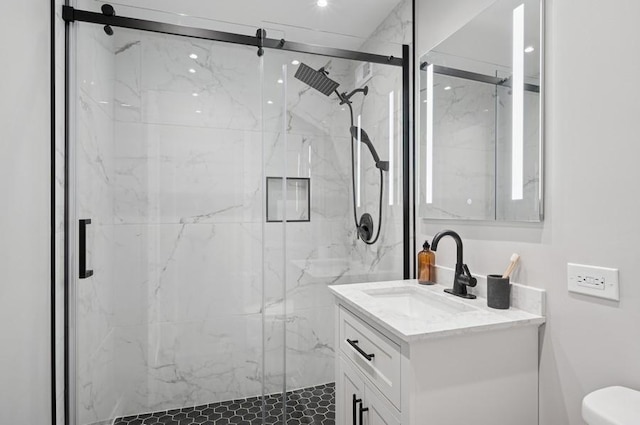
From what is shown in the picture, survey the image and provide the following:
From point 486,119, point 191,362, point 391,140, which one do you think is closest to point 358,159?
point 391,140

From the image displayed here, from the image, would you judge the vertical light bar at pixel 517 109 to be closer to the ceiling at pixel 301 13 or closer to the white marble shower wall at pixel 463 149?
the white marble shower wall at pixel 463 149

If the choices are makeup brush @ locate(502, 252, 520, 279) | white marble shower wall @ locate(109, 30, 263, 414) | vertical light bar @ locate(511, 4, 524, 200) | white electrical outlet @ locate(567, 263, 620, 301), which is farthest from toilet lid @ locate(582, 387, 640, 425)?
white marble shower wall @ locate(109, 30, 263, 414)

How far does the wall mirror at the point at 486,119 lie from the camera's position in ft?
4.30

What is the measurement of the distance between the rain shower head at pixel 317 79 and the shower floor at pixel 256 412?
1540 millimetres

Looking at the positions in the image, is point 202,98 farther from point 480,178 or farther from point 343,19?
point 480,178

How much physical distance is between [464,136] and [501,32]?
0.44 m

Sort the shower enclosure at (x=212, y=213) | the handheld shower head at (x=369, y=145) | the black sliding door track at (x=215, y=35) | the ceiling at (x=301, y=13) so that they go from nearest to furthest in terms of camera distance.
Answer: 1. the black sliding door track at (x=215, y=35)
2. the shower enclosure at (x=212, y=213)
3. the handheld shower head at (x=369, y=145)
4. the ceiling at (x=301, y=13)

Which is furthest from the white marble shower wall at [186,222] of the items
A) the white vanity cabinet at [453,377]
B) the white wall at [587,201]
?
the white wall at [587,201]

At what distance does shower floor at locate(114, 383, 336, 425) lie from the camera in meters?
1.82

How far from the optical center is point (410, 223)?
2074mm

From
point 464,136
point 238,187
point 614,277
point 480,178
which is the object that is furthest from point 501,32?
point 238,187

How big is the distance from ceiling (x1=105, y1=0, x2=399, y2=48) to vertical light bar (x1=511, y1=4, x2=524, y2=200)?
2.95 feet

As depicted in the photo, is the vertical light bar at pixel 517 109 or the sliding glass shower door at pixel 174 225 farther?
the sliding glass shower door at pixel 174 225

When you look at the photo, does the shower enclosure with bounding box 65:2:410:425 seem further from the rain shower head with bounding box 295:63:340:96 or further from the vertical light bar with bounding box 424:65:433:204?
the vertical light bar with bounding box 424:65:433:204
